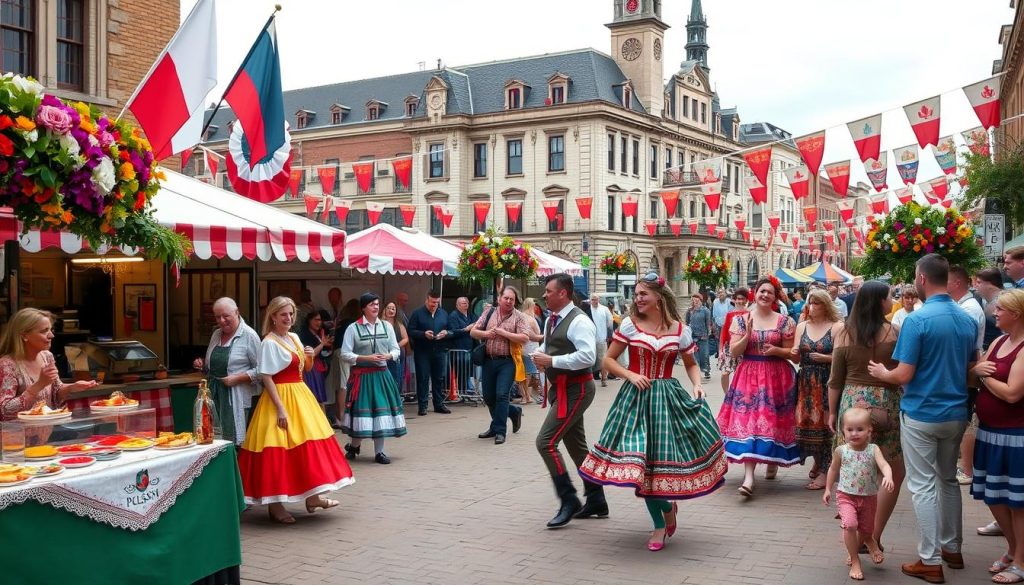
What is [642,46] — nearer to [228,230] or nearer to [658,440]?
[228,230]

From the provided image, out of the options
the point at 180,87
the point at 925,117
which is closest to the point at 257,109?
the point at 180,87

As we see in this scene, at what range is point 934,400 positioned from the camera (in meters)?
5.66

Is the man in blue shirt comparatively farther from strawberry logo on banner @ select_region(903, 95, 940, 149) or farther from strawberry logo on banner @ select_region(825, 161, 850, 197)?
strawberry logo on banner @ select_region(825, 161, 850, 197)

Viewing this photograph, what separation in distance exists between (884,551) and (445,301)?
14506 millimetres

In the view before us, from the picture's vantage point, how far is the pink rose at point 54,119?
14.7 ft

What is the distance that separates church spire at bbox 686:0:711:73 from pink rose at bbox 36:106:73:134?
301 feet

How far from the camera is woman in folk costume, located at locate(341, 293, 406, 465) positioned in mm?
9906

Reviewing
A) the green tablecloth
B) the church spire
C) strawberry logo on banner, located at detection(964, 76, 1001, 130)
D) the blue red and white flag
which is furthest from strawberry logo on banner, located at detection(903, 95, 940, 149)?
the church spire

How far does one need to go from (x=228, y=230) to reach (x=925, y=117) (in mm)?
11940

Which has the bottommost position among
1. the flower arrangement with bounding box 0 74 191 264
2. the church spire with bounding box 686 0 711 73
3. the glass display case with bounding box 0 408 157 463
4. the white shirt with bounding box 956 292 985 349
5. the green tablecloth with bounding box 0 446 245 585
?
the green tablecloth with bounding box 0 446 245 585

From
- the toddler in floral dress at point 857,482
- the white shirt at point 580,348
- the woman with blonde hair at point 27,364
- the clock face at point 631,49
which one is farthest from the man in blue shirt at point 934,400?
the clock face at point 631,49

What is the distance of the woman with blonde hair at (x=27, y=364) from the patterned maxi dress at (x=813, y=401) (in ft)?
19.5

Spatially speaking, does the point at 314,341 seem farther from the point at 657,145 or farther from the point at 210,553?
the point at 657,145

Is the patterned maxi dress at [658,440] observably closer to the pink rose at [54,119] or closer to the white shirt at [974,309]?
the white shirt at [974,309]
